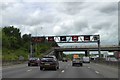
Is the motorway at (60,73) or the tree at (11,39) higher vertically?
the tree at (11,39)

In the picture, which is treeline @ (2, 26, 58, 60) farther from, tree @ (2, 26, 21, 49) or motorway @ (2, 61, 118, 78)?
motorway @ (2, 61, 118, 78)

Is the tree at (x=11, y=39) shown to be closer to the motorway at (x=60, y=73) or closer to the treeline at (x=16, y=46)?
the treeline at (x=16, y=46)

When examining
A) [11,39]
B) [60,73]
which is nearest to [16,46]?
[11,39]

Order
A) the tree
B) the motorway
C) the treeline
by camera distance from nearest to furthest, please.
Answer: the motorway
the treeline
the tree

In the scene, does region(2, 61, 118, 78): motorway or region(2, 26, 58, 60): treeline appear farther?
region(2, 26, 58, 60): treeline

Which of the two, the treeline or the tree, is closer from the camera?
the treeline

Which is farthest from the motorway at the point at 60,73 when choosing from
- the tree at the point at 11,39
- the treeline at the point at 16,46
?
the tree at the point at 11,39

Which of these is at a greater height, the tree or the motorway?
the tree

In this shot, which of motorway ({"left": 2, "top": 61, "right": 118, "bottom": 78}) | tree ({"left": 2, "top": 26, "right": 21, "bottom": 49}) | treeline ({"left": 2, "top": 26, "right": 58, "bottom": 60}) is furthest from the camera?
tree ({"left": 2, "top": 26, "right": 21, "bottom": 49})

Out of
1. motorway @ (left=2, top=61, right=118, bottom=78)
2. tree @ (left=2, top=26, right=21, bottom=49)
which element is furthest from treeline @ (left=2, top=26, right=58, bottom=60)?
motorway @ (left=2, top=61, right=118, bottom=78)

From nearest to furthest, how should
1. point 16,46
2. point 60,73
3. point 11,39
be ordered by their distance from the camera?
point 60,73, point 11,39, point 16,46

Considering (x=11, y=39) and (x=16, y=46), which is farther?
(x=16, y=46)

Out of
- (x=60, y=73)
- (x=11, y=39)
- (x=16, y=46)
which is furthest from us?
(x=16, y=46)

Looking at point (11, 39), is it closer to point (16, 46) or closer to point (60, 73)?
point (16, 46)
